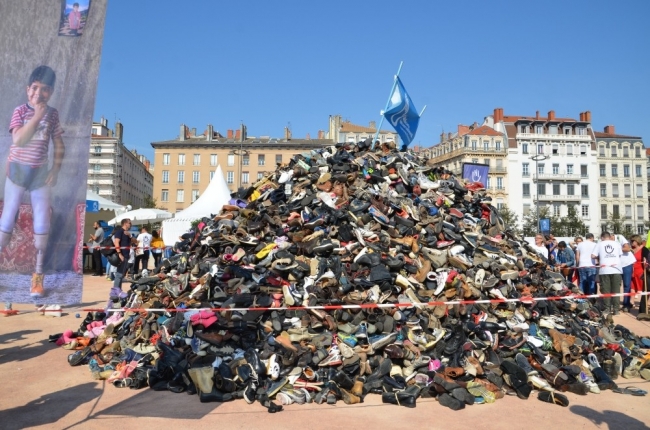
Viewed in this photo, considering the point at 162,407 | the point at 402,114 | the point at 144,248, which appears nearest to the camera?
the point at 162,407

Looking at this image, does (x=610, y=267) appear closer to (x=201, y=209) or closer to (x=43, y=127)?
(x=43, y=127)

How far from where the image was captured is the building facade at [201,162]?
227ft

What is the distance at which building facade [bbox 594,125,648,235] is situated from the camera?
6669 cm

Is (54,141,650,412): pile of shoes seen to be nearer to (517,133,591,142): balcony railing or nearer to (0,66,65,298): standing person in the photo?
(0,66,65,298): standing person

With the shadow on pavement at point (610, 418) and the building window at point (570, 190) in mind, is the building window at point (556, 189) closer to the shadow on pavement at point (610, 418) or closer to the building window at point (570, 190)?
the building window at point (570, 190)

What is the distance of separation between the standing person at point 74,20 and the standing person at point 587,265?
12931 millimetres

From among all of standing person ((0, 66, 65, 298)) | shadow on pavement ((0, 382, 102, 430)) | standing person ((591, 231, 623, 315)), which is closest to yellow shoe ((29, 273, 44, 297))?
standing person ((0, 66, 65, 298))

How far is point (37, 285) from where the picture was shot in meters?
3.39

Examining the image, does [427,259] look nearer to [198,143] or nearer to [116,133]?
[198,143]

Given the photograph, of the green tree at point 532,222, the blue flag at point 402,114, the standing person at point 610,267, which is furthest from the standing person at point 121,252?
the green tree at point 532,222

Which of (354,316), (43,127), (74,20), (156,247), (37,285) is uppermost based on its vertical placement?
(74,20)

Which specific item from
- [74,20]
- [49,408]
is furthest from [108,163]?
[74,20]

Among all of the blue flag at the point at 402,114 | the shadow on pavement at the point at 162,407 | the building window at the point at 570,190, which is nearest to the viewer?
the shadow on pavement at the point at 162,407

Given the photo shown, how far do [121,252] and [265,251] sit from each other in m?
4.80
